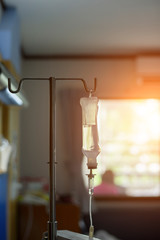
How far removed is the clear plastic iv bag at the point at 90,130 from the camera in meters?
1.05

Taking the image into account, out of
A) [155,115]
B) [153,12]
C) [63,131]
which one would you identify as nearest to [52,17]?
[153,12]

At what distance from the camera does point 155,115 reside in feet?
16.3

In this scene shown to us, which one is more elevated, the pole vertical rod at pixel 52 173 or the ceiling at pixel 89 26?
the ceiling at pixel 89 26

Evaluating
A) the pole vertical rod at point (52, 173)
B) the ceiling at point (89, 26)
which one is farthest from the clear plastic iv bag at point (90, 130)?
the ceiling at point (89, 26)

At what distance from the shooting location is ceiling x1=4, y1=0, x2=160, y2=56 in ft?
9.71

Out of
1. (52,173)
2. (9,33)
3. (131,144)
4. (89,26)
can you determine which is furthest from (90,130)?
(131,144)

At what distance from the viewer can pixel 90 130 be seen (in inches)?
42.3

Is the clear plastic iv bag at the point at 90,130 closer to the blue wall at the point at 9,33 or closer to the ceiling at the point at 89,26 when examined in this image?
the blue wall at the point at 9,33

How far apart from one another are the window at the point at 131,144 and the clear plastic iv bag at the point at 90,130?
363 centimetres

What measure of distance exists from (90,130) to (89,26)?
2578mm

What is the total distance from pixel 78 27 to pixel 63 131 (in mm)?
1410

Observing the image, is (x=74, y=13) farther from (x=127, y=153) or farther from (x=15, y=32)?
(x=127, y=153)

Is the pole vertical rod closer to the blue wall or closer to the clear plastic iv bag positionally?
the clear plastic iv bag

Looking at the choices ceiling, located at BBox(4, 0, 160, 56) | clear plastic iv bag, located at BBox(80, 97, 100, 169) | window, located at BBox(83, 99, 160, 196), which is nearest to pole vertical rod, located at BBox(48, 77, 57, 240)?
clear plastic iv bag, located at BBox(80, 97, 100, 169)
